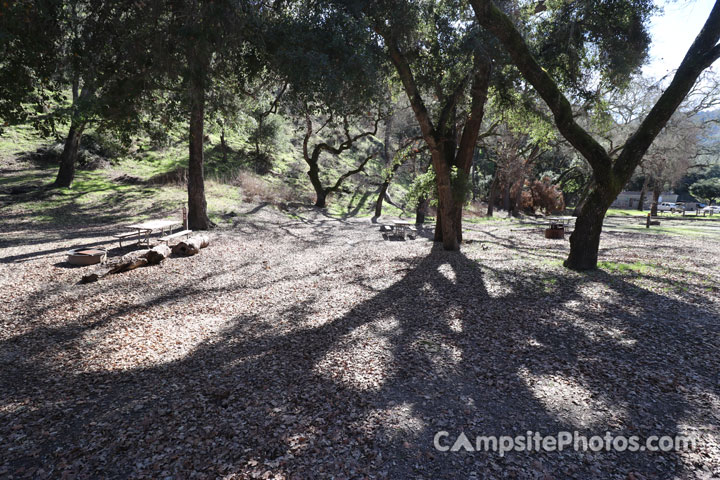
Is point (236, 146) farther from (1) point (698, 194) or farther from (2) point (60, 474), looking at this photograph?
(1) point (698, 194)

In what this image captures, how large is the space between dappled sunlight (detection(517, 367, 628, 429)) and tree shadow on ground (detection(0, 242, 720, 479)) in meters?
0.02

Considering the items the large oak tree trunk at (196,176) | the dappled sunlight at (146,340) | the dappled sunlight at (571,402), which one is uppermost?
the large oak tree trunk at (196,176)

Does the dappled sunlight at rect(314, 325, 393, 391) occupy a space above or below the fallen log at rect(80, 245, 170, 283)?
below

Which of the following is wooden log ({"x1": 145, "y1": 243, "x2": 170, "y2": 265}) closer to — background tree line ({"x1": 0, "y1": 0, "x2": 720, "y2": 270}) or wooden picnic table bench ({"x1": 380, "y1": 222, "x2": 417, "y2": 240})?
background tree line ({"x1": 0, "y1": 0, "x2": 720, "y2": 270})

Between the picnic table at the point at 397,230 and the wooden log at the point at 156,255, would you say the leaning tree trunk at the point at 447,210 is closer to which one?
the picnic table at the point at 397,230

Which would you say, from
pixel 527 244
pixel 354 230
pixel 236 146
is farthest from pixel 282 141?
pixel 527 244

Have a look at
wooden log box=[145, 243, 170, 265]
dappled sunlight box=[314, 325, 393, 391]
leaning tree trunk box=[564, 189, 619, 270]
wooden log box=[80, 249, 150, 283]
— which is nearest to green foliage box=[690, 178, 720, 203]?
leaning tree trunk box=[564, 189, 619, 270]

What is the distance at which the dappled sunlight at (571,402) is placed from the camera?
140 inches

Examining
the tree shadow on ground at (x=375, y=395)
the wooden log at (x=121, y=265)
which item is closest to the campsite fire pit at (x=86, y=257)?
the wooden log at (x=121, y=265)

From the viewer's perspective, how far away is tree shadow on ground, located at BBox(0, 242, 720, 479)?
302 centimetres

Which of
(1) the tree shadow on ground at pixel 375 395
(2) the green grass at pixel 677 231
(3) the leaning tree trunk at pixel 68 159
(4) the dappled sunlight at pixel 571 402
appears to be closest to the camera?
(1) the tree shadow on ground at pixel 375 395

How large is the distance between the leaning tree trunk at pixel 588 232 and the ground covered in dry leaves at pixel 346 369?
1.68ft

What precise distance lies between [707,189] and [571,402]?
6445cm

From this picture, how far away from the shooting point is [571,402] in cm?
384
